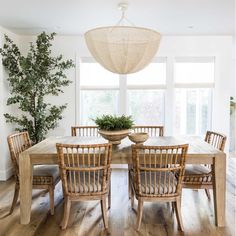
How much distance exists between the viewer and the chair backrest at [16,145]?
2.98 meters

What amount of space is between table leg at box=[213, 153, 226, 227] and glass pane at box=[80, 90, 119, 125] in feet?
8.75

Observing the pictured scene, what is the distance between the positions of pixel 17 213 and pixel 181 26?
3.53 metres

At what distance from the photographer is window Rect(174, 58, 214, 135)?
5.00m

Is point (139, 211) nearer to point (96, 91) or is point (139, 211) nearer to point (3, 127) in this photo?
point (3, 127)

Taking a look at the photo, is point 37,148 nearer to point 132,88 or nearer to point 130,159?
point 130,159

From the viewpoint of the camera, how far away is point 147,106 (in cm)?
514

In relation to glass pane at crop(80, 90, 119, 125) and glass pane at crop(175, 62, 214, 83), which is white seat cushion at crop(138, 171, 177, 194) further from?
glass pane at crop(175, 62, 214, 83)

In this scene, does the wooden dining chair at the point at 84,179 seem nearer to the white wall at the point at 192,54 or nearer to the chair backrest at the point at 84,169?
the chair backrest at the point at 84,169

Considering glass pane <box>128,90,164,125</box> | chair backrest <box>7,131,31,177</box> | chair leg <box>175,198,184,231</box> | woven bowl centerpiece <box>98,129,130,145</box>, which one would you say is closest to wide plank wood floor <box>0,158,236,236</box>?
chair leg <box>175,198,184,231</box>

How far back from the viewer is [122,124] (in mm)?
3166

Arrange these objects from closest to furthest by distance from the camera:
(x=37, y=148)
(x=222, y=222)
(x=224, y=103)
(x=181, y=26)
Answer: (x=222, y=222), (x=37, y=148), (x=181, y=26), (x=224, y=103)

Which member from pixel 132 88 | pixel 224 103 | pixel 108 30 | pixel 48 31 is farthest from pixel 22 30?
pixel 224 103

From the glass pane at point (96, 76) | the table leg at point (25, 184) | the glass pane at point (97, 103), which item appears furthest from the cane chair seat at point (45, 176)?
the glass pane at point (96, 76)

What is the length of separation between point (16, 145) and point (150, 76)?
284cm
